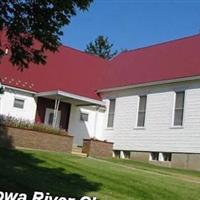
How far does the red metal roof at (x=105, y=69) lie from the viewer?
3281 centimetres

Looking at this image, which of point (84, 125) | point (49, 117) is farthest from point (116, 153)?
point (49, 117)

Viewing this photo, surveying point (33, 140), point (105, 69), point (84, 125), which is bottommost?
point (33, 140)

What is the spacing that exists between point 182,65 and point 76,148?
28.1 ft

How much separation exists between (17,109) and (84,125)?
535cm

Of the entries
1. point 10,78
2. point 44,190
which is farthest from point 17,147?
point 44,190

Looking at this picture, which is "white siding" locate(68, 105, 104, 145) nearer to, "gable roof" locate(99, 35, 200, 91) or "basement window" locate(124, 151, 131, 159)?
"gable roof" locate(99, 35, 200, 91)

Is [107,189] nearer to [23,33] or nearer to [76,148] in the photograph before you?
[23,33]

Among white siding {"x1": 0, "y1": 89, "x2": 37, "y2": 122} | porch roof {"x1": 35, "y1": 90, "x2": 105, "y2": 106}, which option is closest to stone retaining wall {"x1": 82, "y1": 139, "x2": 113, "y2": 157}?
porch roof {"x1": 35, "y1": 90, "x2": 105, "y2": 106}

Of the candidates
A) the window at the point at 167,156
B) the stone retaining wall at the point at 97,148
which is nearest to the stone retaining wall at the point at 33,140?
the stone retaining wall at the point at 97,148

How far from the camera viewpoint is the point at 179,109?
30594 mm

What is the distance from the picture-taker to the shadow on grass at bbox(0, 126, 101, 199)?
1286 centimetres

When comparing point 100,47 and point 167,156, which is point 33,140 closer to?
point 167,156

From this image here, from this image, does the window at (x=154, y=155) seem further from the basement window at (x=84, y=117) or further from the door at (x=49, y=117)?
the door at (x=49, y=117)

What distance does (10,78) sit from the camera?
110 ft
